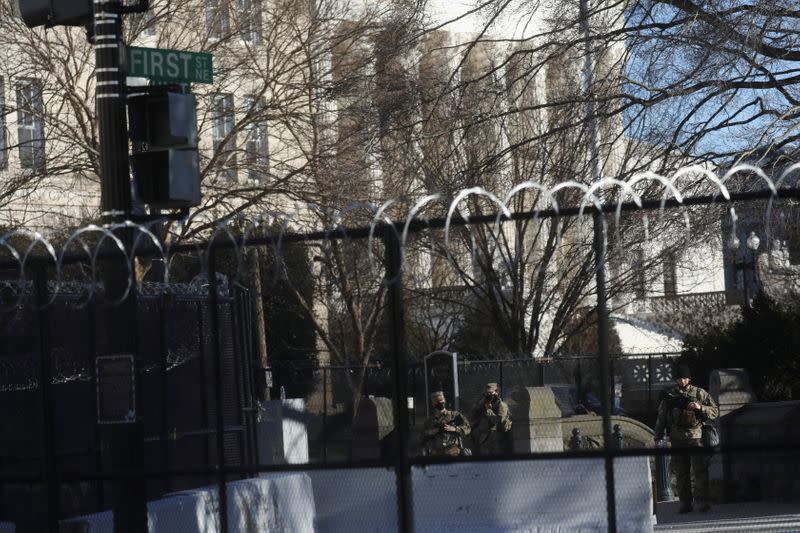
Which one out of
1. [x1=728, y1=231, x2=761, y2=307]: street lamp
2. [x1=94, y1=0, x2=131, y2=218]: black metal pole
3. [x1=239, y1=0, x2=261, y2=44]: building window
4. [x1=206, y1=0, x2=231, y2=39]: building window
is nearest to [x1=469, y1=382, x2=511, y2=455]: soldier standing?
[x1=728, y1=231, x2=761, y2=307]: street lamp

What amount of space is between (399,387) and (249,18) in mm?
13940

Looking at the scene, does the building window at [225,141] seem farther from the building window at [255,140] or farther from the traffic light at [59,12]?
the traffic light at [59,12]

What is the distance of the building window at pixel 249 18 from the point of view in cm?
2066

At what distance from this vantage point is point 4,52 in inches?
826

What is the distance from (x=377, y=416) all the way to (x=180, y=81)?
5550mm

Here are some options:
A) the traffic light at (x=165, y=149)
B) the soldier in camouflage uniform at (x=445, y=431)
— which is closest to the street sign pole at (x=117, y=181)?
the traffic light at (x=165, y=149)

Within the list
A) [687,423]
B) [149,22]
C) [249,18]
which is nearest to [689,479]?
[687,423]

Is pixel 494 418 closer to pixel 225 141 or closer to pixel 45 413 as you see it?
pixel 45 413

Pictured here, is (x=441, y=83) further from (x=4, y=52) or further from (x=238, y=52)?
(x=4, y=52)

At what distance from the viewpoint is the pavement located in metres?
11.6

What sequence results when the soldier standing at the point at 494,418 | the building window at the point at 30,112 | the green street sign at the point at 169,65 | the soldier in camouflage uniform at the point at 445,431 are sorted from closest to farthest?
the green street sign at the point at 169,65 < the soldier in camouflage uniform at the point at 445,431 < the soldier standing at the point at 494,418 < the building window at the point at 30,112

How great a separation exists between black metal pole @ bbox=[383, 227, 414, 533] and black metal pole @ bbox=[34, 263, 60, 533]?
2.68m

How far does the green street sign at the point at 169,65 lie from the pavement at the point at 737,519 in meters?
6.29

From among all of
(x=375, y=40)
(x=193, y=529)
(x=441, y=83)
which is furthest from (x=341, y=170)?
(x=193, y=529)
